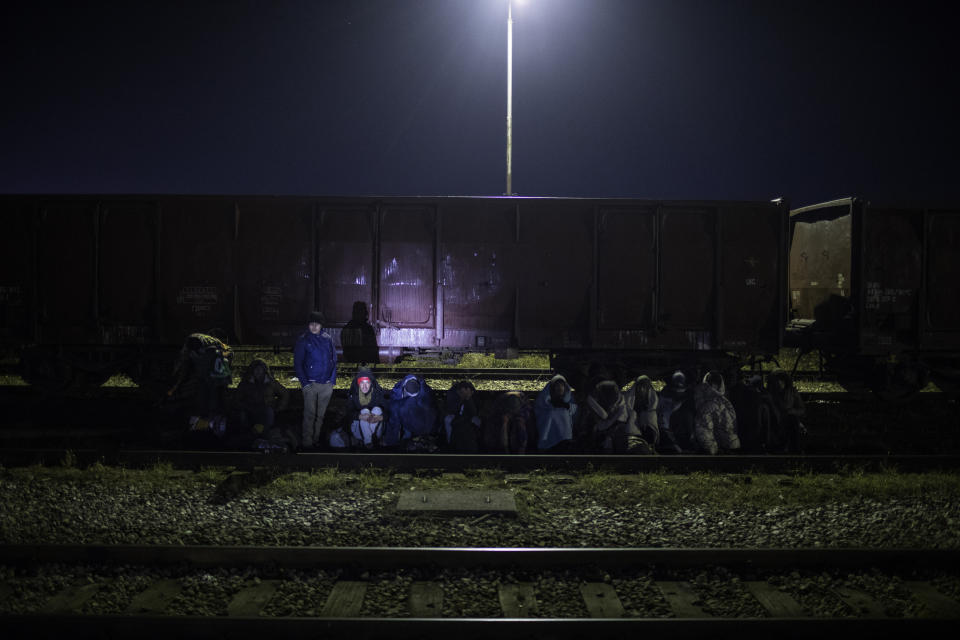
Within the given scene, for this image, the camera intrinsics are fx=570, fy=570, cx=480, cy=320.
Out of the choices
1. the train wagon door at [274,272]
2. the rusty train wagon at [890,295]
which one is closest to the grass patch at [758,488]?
the rusty train wagon at [890,295]

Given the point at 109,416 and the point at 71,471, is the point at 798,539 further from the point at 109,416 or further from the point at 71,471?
the point at 109,416

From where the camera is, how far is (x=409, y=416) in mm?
7699

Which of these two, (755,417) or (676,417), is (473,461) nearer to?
(676,417)

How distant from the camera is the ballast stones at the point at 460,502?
5488 millimetres

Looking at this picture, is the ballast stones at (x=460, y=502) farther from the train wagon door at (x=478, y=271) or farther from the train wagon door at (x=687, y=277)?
the train wagon door at (x=687, y=277)

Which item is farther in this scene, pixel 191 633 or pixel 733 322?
pixel 733 322

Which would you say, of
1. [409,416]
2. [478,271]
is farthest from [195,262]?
[409,416]

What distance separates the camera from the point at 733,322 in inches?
384

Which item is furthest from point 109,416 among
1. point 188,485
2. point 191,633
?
point 191,633

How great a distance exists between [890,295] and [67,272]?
46.7ft

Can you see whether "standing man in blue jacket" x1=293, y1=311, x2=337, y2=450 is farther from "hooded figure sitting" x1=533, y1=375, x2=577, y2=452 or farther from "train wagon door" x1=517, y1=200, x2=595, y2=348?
"train wagon door" x1=517, y1=200, x2=595, y2=348

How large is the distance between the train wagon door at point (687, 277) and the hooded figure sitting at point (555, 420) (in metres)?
3.06

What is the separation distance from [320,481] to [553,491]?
2599 millimetres

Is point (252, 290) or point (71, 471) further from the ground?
point (252, 290)
